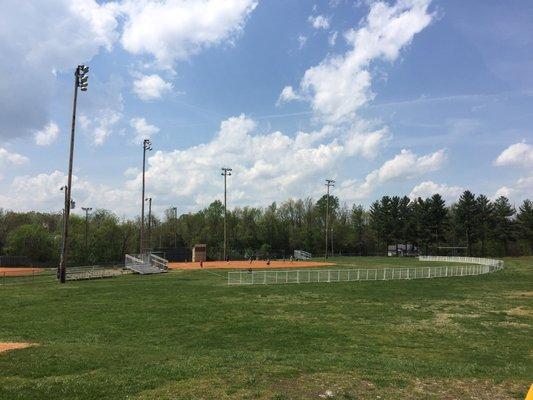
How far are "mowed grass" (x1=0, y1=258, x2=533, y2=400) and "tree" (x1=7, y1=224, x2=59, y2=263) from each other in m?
65.7

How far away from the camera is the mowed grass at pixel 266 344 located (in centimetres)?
914

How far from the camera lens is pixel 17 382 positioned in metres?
9.03

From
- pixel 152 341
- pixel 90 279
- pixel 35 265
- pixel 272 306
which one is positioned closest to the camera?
pixel 152 341

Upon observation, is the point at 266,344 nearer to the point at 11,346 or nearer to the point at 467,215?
the point at 11,346

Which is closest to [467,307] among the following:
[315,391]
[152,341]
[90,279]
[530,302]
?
[530,302]

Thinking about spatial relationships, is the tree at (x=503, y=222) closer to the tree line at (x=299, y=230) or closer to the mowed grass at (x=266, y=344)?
the tree line at (x=299, y=230)

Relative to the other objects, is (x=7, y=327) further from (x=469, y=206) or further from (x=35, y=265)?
(x=469, y=206)

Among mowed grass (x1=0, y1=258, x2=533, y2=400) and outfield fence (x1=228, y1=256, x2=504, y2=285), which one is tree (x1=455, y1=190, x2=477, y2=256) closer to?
outfield fence (x1=228, y1=256, x2=504, y2=285)

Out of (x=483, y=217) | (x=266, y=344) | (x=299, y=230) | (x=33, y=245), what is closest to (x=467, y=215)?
(x=483, y=217)

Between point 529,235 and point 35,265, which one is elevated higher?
point 529,235

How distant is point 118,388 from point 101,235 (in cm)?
10054

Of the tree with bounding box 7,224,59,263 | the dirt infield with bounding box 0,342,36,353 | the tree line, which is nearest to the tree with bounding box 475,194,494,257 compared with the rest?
the tree line

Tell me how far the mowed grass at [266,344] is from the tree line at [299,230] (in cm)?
6712

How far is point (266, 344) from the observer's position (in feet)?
50.5
